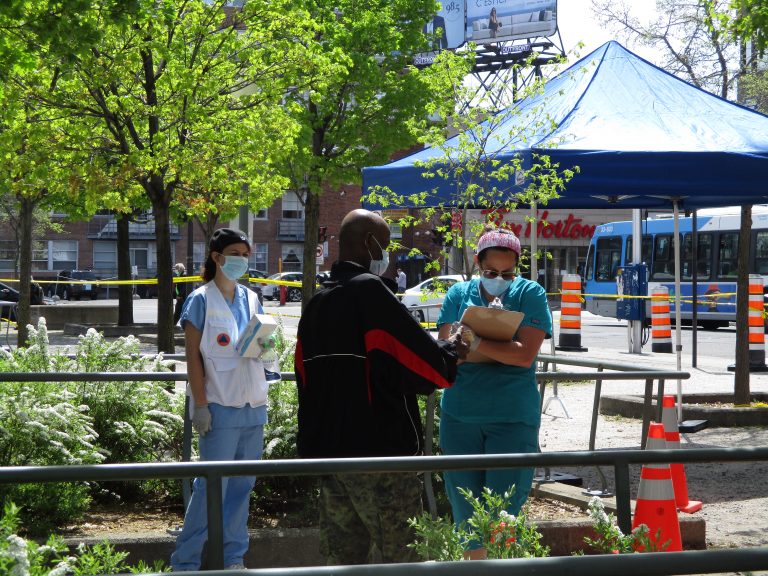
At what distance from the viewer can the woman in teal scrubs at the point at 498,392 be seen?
5004mm

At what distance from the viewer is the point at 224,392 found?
5.61 metres

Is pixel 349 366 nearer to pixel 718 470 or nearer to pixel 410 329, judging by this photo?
pixel 410 329

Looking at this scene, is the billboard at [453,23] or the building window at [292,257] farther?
the building window at [292,257]

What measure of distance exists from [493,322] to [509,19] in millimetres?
61122

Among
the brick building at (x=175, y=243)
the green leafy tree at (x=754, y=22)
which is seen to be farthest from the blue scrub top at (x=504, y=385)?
the brick building at (x=175, y=243)

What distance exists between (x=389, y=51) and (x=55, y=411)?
21.2m

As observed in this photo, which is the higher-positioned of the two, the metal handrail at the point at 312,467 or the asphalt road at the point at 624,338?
the metal handrail at the point at 312,467

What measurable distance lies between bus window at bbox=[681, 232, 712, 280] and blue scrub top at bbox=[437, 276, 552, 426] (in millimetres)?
29206

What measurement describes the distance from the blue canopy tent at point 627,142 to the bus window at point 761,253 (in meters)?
22.0

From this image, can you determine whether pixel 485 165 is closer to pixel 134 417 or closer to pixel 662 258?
pixel 134 417

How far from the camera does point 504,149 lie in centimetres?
1001

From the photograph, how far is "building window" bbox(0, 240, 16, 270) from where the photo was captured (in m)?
71.1

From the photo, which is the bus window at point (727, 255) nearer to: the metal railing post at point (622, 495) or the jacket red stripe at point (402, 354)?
the metal railing post at point (622, 495)

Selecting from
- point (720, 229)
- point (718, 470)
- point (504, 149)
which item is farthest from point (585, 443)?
point (720, 229)
